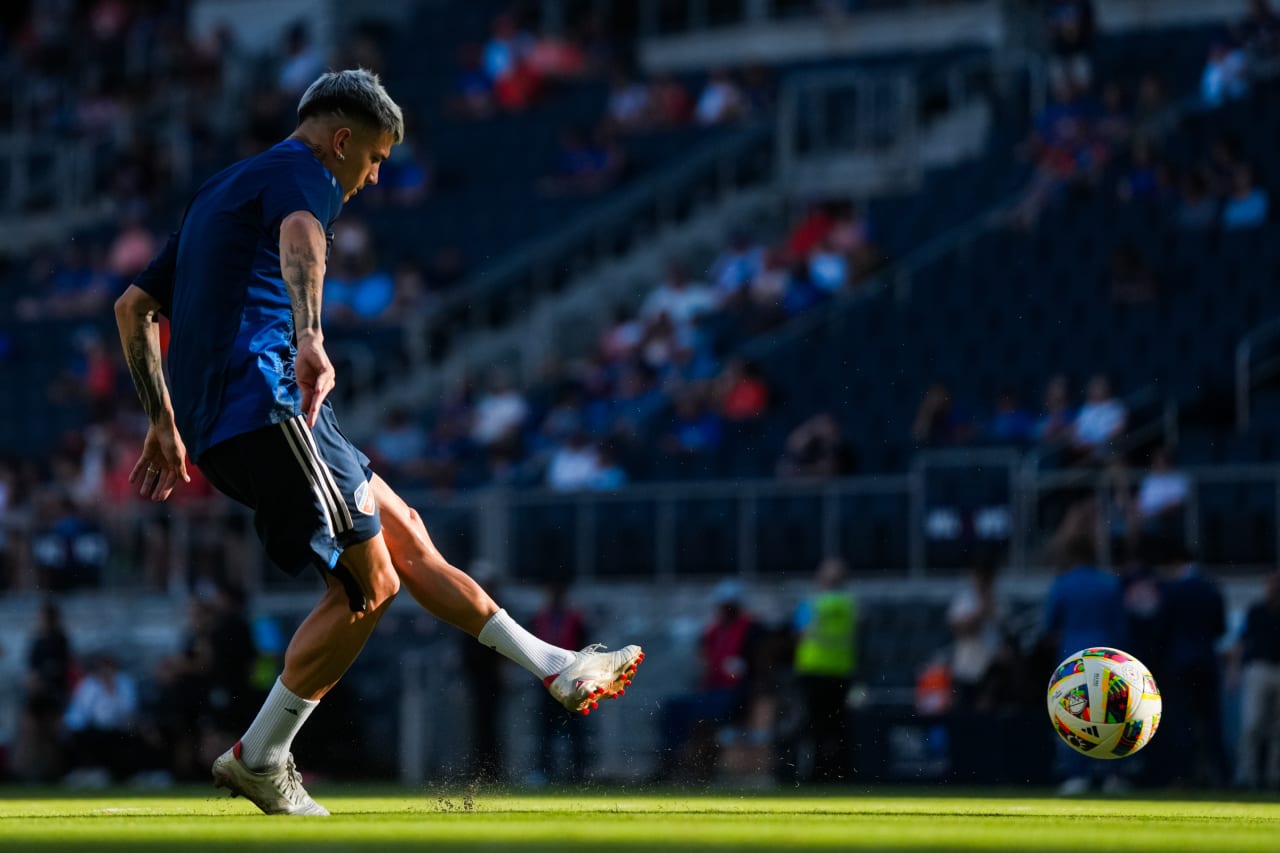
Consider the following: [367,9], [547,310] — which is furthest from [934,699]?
[367,9]

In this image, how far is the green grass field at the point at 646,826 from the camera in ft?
22.3

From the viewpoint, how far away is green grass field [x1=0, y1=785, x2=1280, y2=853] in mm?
6785

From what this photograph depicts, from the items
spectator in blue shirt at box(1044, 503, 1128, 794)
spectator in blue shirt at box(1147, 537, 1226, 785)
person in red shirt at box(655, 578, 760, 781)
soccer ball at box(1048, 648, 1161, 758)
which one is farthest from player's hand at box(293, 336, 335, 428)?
person in red shirt at box(655, 578, 760, 781)

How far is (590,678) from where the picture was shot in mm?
8430

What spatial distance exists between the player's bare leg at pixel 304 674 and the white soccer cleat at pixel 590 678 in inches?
27.7

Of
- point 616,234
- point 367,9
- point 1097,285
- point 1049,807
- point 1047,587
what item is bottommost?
point 1049,807

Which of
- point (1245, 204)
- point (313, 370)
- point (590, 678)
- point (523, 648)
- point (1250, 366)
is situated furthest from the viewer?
point (1245, 204)

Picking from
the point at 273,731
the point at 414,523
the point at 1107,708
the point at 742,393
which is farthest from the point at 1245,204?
the point at 273,731

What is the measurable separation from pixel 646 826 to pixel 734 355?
1425 centimetres

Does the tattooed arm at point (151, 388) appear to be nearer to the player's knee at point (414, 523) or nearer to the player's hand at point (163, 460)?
the player's hand at point (163, 460)

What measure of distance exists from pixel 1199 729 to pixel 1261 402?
3609mm

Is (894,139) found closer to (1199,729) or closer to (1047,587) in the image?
(1047,587)

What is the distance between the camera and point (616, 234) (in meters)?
26.0

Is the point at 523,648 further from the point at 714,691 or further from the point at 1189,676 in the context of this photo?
the point at 714,691
